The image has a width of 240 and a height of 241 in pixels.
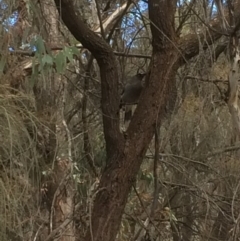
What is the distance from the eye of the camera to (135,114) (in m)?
2.02

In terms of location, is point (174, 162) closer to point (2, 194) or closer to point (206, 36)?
point (206, 36)

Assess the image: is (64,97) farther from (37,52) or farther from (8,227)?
(37,52)

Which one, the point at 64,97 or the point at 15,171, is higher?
the point at 64,97

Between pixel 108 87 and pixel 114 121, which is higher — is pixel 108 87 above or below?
above

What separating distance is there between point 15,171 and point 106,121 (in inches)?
14.1

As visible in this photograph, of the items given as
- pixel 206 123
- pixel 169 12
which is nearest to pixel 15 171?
pixel 169 12

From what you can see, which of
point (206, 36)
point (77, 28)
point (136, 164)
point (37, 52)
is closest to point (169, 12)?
point (206, 36)

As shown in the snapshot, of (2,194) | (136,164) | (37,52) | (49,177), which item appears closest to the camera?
(37,52)

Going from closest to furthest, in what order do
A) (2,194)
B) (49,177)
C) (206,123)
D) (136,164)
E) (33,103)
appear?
(2,194) < (136,164) < (33,103) < (49,177) < (206,123)

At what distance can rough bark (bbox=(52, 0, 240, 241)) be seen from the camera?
1.93m

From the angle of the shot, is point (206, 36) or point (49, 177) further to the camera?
point (49, 177)

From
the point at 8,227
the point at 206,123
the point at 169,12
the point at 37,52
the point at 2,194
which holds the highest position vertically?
the point at 169,12

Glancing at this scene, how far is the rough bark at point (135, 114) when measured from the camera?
6.34 ft

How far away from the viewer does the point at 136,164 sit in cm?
197
